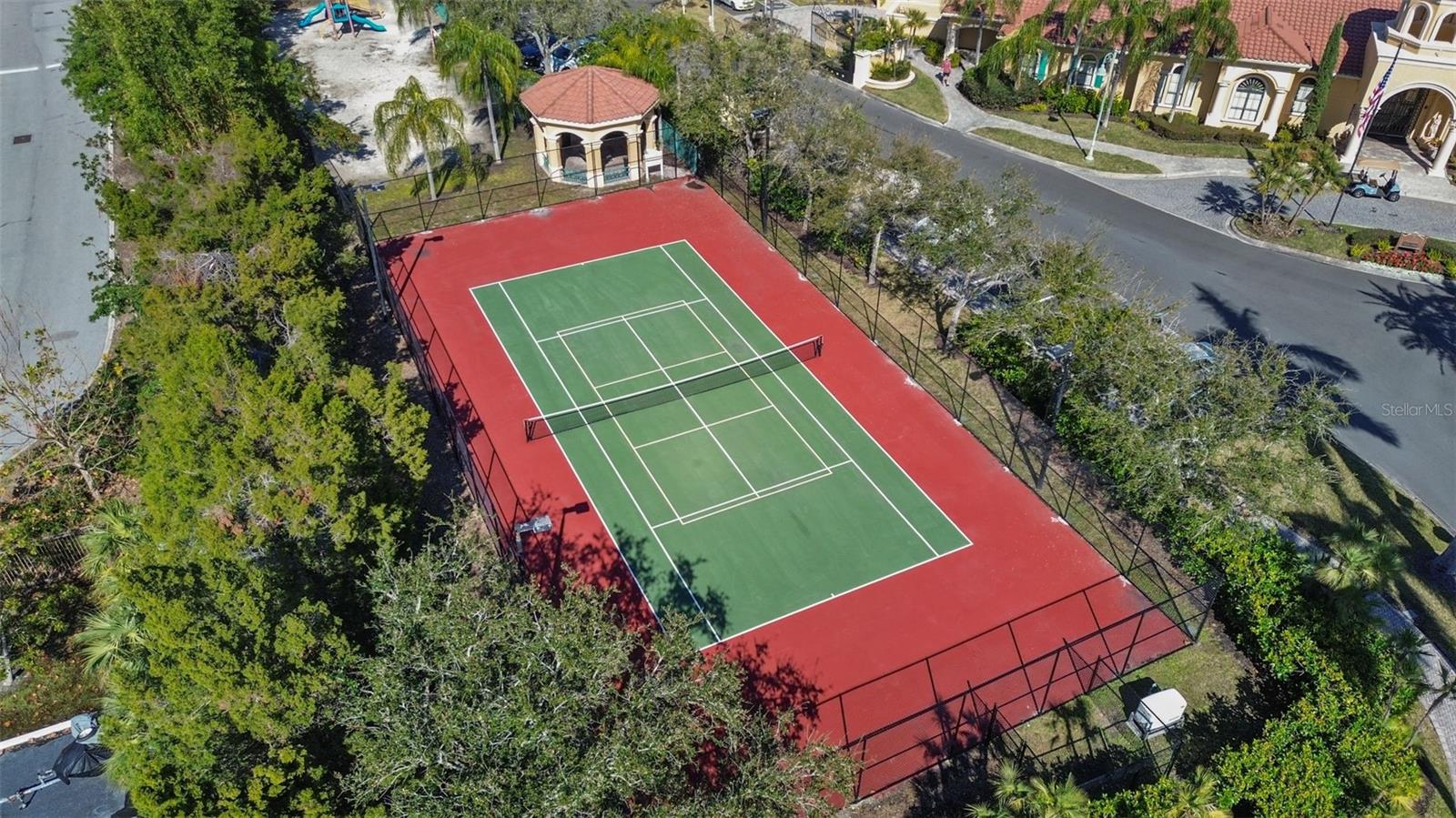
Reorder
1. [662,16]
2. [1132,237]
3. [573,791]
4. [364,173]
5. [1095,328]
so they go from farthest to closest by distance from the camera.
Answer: [662,16] → [364,173] → [1132,237] → [1095,328] → [573,791]

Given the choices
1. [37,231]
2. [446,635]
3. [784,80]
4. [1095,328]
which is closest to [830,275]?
[784,80]

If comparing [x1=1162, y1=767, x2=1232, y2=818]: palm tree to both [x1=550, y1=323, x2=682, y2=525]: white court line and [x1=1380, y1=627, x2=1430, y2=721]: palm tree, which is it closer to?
[x1=1380, y1=627, x2=1430, y2=721]: palm tree

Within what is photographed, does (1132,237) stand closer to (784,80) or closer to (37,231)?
(784,80)

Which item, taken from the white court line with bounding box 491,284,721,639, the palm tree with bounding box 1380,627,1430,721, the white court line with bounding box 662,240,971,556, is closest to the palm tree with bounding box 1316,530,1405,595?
the palm tree with bounding box 1380,627,1430,721

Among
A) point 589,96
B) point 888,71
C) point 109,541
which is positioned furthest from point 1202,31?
point 109,541

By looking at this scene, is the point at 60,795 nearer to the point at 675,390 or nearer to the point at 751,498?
the point at 751,498

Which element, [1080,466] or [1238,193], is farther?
[1238,193]

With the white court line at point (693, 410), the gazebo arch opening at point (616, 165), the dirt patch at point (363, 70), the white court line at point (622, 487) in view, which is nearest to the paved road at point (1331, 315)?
the white court line at point (693, 410)
